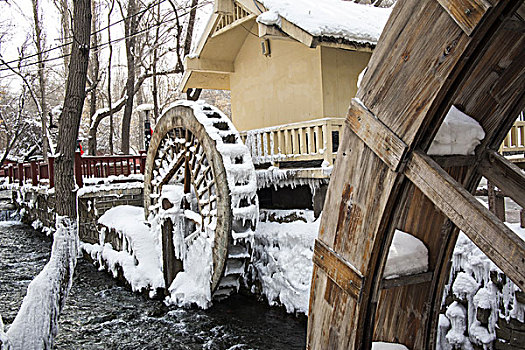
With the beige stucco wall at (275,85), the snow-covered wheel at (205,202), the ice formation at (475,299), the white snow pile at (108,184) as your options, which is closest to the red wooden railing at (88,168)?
the white snow pile at (108,184)

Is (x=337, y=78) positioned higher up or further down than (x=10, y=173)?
higher up

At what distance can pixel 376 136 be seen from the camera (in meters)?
1.99

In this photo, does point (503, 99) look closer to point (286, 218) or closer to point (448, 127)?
point (448, 127)

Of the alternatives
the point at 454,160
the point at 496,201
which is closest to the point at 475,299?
the point at 496,201

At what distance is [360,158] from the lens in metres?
2.07

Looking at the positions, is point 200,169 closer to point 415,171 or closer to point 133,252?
point 133,252

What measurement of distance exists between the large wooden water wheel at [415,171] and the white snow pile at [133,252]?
676cm

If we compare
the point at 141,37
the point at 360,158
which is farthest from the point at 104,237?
the point at 141,37

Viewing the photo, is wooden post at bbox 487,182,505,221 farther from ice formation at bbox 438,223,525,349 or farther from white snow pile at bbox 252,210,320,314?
white snow pile at bbox 252,210,320,314

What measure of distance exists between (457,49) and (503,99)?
80 cm

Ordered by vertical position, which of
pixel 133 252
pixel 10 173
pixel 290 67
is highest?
pixel 290 67

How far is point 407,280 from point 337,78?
22.3 feet

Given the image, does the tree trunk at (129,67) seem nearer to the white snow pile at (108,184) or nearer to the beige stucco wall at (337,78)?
the white snow pile at (108,184)

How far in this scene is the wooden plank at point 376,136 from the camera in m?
1.89
